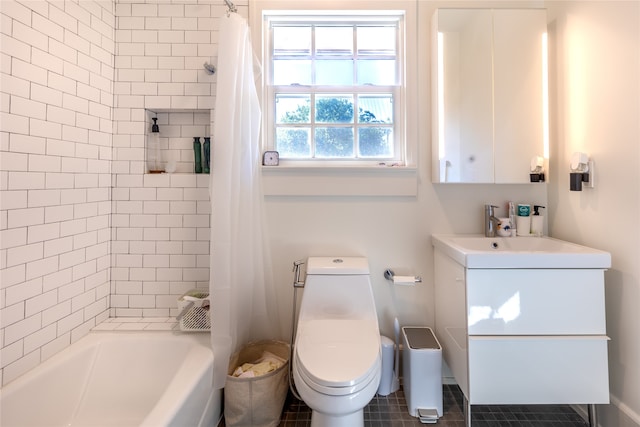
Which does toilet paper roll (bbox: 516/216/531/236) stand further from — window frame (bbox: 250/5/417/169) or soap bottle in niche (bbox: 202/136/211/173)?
soap bottle in niche (bbox: 202/136/211/173)

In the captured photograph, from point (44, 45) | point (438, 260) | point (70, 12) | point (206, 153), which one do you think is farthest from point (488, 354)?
point (70, 12)

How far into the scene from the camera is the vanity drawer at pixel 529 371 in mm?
1304

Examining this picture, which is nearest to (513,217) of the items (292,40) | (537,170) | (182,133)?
(537,170)

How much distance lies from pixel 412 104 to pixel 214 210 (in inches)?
52.8

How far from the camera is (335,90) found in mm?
2006

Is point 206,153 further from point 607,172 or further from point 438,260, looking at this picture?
point 607,172

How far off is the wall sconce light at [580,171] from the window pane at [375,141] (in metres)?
0.96

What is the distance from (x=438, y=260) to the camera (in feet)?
5.86

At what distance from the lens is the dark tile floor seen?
1.50m

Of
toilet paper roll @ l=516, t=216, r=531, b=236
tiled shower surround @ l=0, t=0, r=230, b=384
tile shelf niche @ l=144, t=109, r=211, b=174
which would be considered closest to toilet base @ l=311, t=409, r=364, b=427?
tiled shower surround @ l=0, t=0, r=230, b=384

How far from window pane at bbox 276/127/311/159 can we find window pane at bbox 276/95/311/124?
0.22 feet

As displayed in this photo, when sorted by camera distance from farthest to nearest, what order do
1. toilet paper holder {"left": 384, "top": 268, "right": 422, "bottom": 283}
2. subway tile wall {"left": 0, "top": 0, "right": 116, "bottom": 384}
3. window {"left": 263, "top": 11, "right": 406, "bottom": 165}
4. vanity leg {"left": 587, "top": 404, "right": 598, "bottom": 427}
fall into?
window {"left": 263, "top": 11, "right": 406, "bottom": 165} < toilet paper holder {"left": 384, "top": 268, "right": 422, "bottom": 283} < vanity leg {"left": 587, "top": 404, "right": 598, "bottom": 427} < subway tile wall {"left": 0, "top": 0, "right": 116, "bottom": 384}

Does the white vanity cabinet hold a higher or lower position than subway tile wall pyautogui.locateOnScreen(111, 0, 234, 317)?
lower

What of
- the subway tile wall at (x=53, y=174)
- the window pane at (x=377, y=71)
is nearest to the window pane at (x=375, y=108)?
the window pane at (x=377, y=71)
